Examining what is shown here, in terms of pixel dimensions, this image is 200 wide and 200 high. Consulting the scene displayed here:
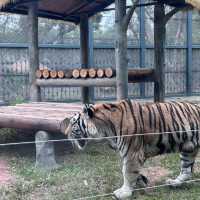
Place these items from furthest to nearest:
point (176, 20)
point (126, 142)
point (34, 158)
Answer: point (176, 20), point (34, 158), point (126, 142)

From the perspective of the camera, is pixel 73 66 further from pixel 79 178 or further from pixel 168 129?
pixel 168 129

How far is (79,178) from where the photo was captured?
17.2 ft

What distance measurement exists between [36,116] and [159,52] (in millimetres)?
3820

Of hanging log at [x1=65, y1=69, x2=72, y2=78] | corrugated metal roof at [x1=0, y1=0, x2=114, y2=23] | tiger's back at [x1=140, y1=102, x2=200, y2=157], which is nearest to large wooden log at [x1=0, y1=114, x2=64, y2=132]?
tiger's back at [x1=140, y1=102, x2=200, y2=157]

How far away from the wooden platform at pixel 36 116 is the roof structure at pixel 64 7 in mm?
2125

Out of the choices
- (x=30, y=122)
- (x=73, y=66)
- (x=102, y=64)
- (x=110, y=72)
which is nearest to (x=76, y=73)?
(x=110, y=72)

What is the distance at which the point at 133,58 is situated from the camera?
39.7ft

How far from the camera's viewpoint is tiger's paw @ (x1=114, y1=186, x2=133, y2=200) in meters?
4.54

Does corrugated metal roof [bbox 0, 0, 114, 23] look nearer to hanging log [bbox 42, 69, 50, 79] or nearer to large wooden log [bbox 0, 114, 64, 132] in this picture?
hanging log [bbox 42, 69, 50, 79]

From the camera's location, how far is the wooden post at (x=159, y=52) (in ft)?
29.2

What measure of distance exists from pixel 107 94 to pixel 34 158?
5.29m

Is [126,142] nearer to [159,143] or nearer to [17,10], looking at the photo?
[159,143]

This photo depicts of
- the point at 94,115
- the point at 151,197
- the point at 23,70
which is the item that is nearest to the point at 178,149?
the point at 151,197

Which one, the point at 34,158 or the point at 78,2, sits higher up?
the point at 78,2
